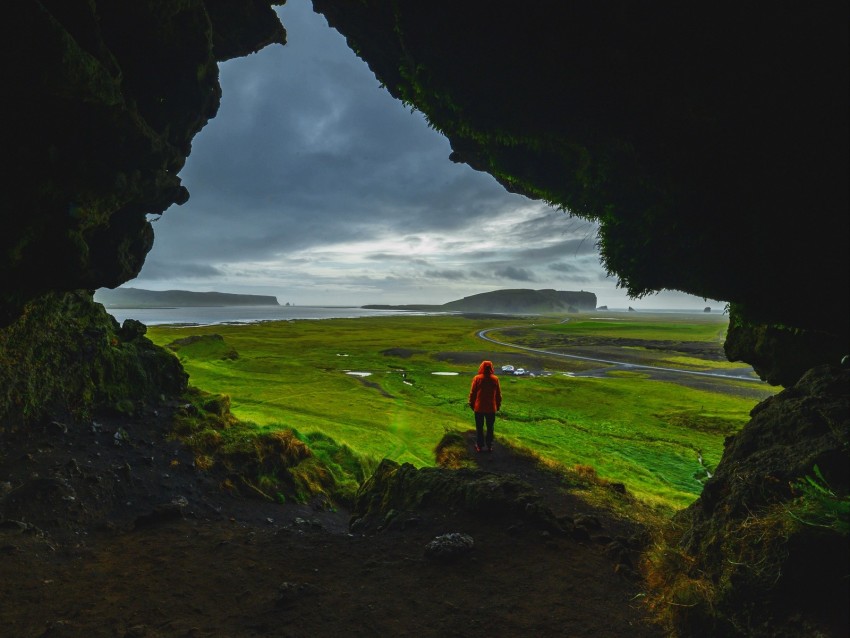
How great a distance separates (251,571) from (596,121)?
32.5 ft

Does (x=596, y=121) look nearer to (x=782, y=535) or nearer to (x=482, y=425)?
(x=782, y=535)

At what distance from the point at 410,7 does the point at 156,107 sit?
10.5 m

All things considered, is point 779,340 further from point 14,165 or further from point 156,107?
point 156,107

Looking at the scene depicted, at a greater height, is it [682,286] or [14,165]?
[14,165]

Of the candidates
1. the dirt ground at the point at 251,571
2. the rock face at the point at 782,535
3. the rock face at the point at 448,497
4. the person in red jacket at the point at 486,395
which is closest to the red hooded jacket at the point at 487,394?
the person in red jacket at the point at 486,395

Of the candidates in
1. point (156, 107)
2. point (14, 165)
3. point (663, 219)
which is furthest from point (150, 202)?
point (663, 219)

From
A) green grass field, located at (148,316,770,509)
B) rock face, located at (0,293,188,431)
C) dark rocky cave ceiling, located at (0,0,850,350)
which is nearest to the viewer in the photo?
dark rocky cave ceiling, located at (0,0,850,350)

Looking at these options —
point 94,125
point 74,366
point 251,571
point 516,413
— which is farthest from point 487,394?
point 516,413

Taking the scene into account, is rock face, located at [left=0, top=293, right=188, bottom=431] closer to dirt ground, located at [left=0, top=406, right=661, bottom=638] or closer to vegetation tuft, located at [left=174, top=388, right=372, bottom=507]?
dirt ground, located at [left=0, top=406, right=661, bottom=638]

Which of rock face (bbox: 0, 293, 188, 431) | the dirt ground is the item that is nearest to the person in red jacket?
the dirt ground

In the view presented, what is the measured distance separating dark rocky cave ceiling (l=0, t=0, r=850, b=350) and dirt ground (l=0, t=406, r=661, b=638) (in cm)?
519

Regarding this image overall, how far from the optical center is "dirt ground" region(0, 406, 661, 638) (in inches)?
194

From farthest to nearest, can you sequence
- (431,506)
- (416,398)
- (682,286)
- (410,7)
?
(416,398) < (682,286) < (431,506) < (410,7)

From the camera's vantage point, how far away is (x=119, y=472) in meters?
9.17
